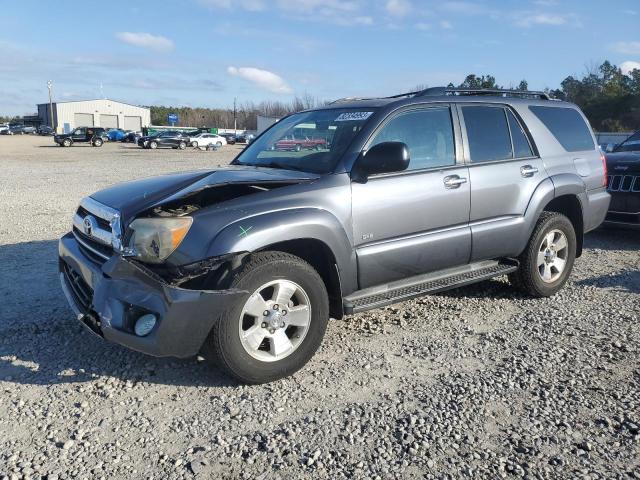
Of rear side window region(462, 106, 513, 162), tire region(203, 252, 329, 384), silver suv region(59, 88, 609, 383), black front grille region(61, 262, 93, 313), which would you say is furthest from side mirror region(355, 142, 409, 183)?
black front grille region(61, 262, 93, 313)

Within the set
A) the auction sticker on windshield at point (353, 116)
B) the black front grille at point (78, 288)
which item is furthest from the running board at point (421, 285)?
the black front grille at point (78, 288)

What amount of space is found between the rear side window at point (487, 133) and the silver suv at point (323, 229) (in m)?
0.01

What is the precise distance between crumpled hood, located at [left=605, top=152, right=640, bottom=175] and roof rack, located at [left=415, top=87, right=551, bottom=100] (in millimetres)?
2542

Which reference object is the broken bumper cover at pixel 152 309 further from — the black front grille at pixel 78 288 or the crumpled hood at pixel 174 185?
the crumpled hood at pixel 174 185

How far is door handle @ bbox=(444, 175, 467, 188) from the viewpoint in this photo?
4.50m

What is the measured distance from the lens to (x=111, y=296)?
340 centimetres

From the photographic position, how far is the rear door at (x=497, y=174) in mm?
4750

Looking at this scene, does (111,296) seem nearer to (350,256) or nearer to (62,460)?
(62,460)

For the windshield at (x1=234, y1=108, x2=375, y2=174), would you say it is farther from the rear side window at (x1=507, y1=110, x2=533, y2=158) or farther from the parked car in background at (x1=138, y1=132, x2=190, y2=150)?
the parked car in background at (x1=138, y1=132, x2=190, y2=150)

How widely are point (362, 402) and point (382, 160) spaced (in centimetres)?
164

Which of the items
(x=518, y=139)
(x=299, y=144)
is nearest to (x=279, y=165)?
(x=299, y=144)

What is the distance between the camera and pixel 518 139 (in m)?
5.23

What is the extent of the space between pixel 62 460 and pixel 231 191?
183cm

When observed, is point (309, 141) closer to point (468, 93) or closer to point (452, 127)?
point (452, 127)
